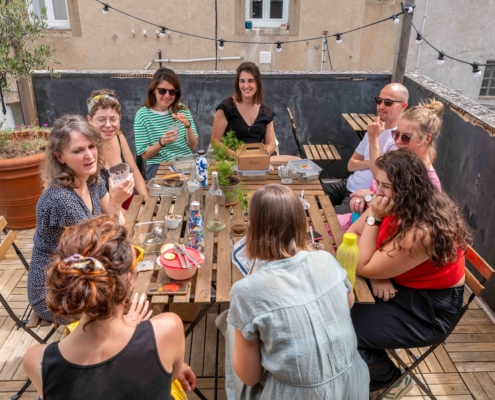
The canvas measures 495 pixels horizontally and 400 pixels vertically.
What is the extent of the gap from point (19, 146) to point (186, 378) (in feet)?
10.5

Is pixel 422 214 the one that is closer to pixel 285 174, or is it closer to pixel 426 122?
pixel 426 122

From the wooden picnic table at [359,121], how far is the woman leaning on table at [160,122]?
1858 mm

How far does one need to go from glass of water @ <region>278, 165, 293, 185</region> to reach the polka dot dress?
1.41 metres

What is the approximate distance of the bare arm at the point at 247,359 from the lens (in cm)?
146

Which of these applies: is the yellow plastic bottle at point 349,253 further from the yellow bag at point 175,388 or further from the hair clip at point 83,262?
the hair clip at point 83,262

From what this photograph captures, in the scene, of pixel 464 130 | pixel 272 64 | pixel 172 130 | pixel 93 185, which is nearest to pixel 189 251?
pixel 93 185

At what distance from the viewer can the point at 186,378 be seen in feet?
5.86

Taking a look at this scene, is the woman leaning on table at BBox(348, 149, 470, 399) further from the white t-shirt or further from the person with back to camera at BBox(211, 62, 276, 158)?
the person with back to camera at BBox(211, 62, 276, 158)

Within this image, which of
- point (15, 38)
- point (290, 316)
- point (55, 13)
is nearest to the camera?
point (290, 316)

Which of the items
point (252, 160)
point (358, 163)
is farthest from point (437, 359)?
point (252, 160)

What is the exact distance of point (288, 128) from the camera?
17.5 ft

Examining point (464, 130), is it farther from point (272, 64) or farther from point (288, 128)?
point (272, 64)

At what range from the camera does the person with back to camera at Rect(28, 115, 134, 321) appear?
2.08 meters

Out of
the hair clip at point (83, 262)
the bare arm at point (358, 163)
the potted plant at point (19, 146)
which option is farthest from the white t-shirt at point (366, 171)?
the potted plant at point (19, 146)
